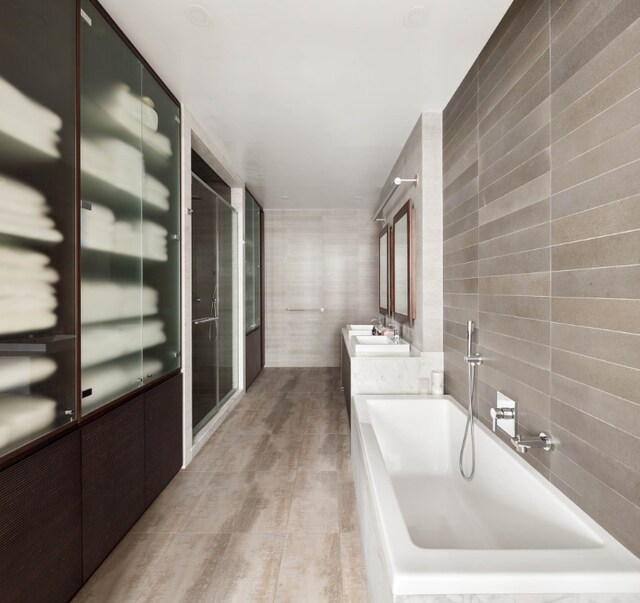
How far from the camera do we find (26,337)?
4.55ft

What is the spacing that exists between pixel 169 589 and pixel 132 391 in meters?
0.90

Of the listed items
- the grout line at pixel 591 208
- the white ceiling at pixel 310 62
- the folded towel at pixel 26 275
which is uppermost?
the white ceiling at pixel 310 62

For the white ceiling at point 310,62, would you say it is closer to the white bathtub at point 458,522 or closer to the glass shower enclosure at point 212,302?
the glass shower enclosure at point 212,302

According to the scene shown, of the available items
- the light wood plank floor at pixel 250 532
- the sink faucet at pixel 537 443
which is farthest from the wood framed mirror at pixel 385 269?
the sink faucet at pixel 537 443

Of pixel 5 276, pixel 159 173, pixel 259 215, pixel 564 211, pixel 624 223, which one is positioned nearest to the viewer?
pixel 624 223

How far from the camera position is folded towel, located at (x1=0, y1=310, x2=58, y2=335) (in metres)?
1.30

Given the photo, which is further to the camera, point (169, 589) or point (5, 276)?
point (169, 589)

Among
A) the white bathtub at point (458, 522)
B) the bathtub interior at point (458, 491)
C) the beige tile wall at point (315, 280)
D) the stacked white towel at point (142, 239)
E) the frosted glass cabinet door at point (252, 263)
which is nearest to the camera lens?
the white bathtub at point (458, 522)

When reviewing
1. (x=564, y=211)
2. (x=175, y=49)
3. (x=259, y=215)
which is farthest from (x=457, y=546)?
(x=259, y=215)

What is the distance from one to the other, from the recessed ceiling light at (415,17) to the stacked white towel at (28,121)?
1496 millimetres

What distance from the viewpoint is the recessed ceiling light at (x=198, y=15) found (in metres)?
1.80

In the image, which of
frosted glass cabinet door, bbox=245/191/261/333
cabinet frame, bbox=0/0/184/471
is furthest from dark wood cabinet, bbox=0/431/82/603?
frosted glass cabinet door, bbox=245/191/261/333

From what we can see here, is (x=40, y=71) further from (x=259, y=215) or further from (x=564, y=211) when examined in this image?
(x=259, y=215)

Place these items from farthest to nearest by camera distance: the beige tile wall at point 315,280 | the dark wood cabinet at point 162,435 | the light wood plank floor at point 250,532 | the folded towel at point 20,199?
the beige tile wall at point 315,280 → the dark wood cabinet at point 162,435 → the light wood plank floor at point 250,532 → the folded towel at point 20,199
